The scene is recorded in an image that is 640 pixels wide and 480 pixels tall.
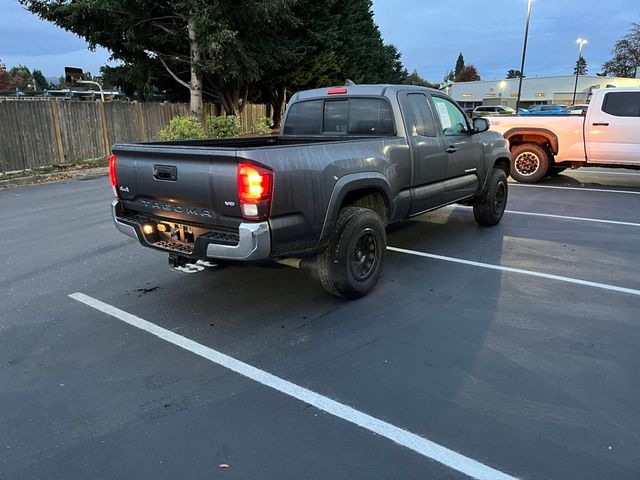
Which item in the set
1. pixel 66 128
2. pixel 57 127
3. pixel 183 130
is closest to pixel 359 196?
pixel 183 130

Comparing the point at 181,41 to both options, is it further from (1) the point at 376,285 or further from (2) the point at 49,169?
(1) the point at 376,285

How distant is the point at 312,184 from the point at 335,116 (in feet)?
6.44

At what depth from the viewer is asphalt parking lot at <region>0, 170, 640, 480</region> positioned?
254 cm

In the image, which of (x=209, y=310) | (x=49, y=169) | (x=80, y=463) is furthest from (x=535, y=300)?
(x=49, y=169)

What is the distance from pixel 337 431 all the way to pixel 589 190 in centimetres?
1029

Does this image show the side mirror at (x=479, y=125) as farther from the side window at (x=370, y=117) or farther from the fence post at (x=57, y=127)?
the fence post at (x=57, y=127)

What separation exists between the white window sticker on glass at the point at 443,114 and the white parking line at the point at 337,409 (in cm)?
388

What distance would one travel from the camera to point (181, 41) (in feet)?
62.6

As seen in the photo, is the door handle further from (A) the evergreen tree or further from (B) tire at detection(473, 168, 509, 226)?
(A) the evergreen tree

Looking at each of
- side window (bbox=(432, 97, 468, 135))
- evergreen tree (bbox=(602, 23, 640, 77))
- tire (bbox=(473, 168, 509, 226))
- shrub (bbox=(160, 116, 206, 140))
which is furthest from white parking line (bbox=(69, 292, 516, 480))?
evergreen tree (bbox=(602, 23, 640, 77))

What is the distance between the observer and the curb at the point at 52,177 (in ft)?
39.7

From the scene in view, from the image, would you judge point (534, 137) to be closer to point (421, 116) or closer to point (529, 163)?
point (529, 163)

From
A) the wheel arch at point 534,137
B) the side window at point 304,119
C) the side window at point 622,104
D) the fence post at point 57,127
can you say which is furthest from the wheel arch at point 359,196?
the fence post at point 57,127

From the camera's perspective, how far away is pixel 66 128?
48.7 ft
